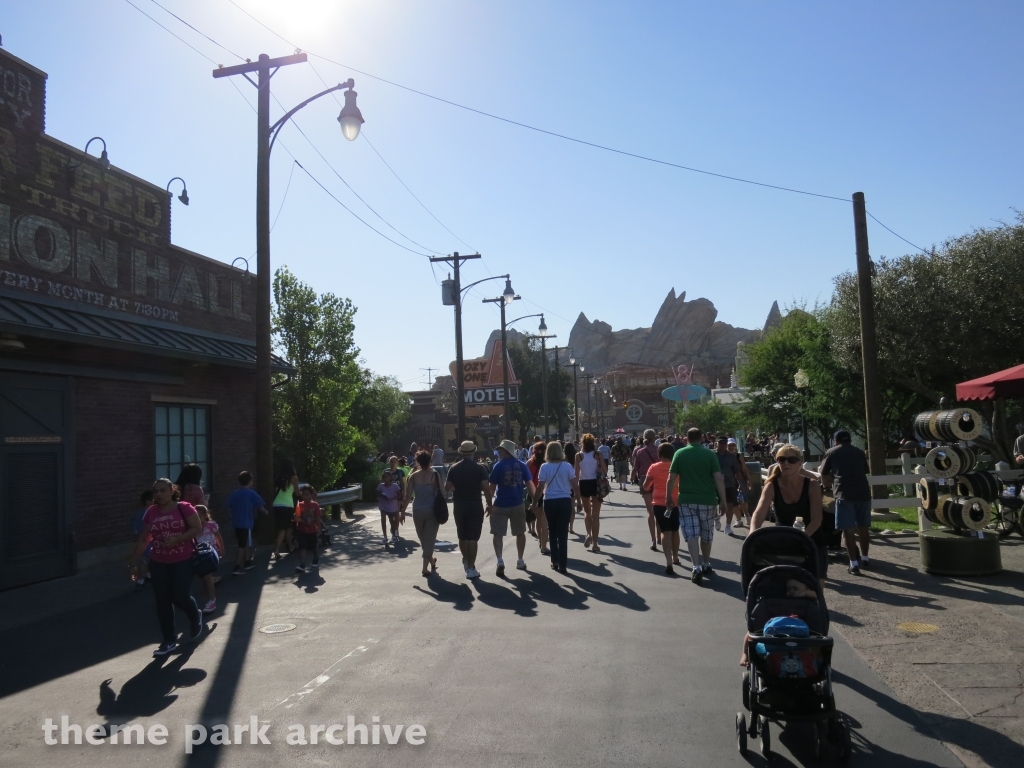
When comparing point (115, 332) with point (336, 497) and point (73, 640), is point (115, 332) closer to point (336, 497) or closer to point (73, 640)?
point (73, 640)

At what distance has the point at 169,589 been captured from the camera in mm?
7926

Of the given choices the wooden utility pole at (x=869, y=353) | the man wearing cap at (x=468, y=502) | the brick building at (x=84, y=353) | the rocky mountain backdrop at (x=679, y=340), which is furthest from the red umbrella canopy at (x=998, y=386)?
the rocky mountain backdrop at (x=679, y=340)

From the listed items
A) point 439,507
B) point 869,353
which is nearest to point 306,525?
point 439,507

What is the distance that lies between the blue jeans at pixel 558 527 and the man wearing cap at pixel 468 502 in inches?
35.9

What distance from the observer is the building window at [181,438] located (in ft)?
51.1

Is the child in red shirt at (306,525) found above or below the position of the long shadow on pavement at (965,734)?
above

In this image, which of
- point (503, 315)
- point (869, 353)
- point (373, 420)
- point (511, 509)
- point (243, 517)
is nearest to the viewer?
point (511, 509)

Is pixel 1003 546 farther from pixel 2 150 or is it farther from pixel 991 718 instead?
pixel 2 150

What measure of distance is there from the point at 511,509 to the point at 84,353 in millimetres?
7024

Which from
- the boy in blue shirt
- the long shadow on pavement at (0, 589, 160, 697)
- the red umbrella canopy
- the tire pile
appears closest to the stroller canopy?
the tire pile

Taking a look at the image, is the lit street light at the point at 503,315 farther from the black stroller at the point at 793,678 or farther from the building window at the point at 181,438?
the black stroller at the point at 793,678

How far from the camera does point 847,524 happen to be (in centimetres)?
1070

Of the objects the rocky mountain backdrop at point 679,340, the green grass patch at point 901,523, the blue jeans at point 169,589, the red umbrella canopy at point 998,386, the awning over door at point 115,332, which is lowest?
the green grass patch at point 901,523

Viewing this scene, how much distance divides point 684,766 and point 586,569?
6.97 meters
